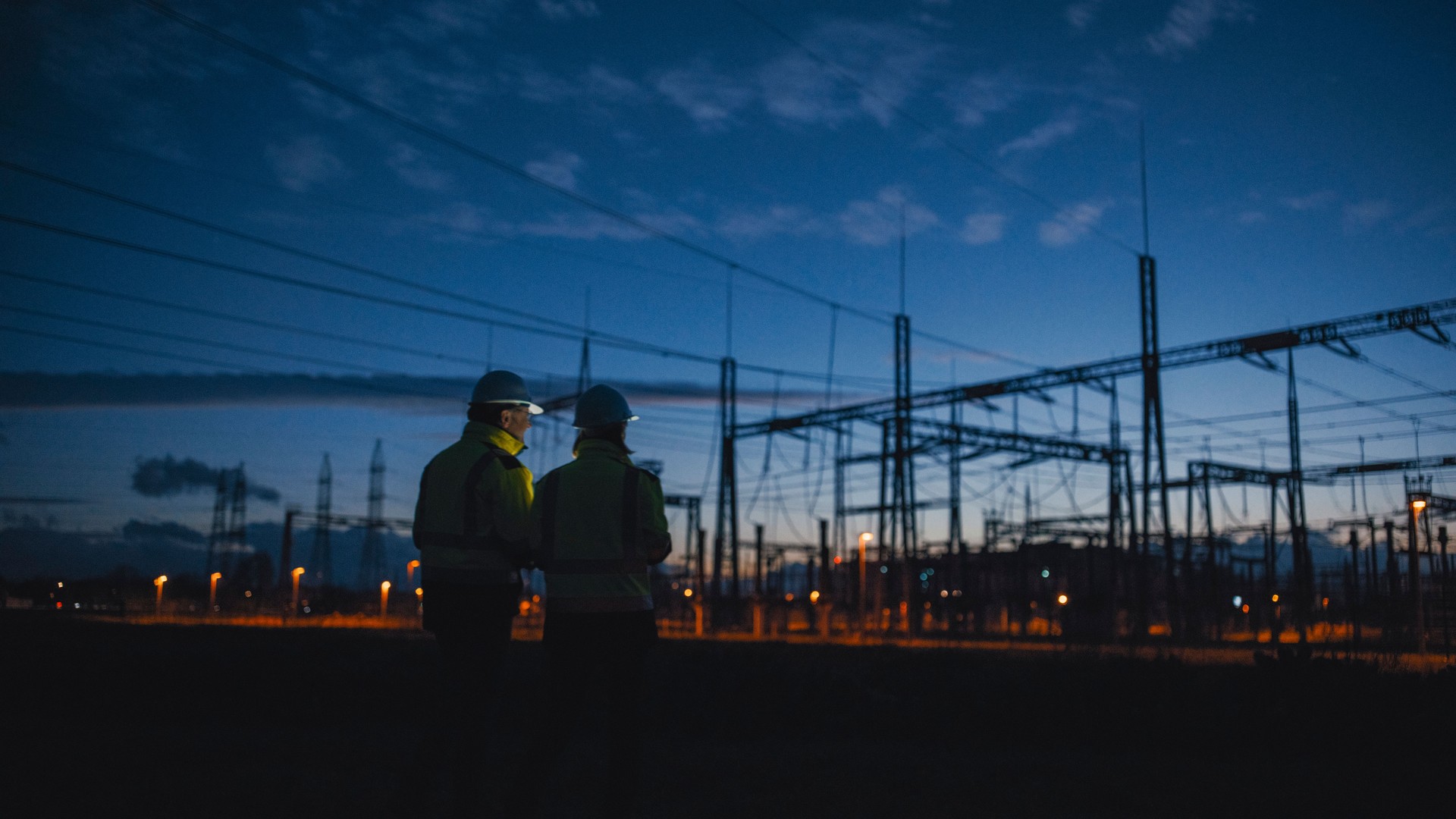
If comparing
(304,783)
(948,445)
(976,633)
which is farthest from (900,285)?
(304,783)

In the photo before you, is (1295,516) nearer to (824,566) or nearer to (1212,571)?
(1212,571)

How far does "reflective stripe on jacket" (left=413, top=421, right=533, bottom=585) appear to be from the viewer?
4.66m

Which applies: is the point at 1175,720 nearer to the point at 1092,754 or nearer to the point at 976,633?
the point at 1092,754

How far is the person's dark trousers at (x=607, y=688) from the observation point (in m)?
4.18

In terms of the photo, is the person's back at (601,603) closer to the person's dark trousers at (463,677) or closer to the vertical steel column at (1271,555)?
the person's dark trousers at (463,677)

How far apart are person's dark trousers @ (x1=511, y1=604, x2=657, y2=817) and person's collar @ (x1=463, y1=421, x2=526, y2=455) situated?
3.37 feet

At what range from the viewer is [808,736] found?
27.9ft

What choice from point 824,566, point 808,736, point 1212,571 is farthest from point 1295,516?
point 808,736

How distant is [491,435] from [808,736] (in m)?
4.67

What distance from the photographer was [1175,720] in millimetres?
7855

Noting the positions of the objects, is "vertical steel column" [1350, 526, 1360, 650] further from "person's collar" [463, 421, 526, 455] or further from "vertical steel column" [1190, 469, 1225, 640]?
"person's collar" [463, 421, 526, 455]

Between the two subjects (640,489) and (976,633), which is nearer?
(640,489)

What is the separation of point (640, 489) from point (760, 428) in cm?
3437

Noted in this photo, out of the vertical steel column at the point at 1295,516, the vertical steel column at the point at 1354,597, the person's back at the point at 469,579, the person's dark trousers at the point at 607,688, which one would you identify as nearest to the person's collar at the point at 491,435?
the person's back at the point at 469,579
